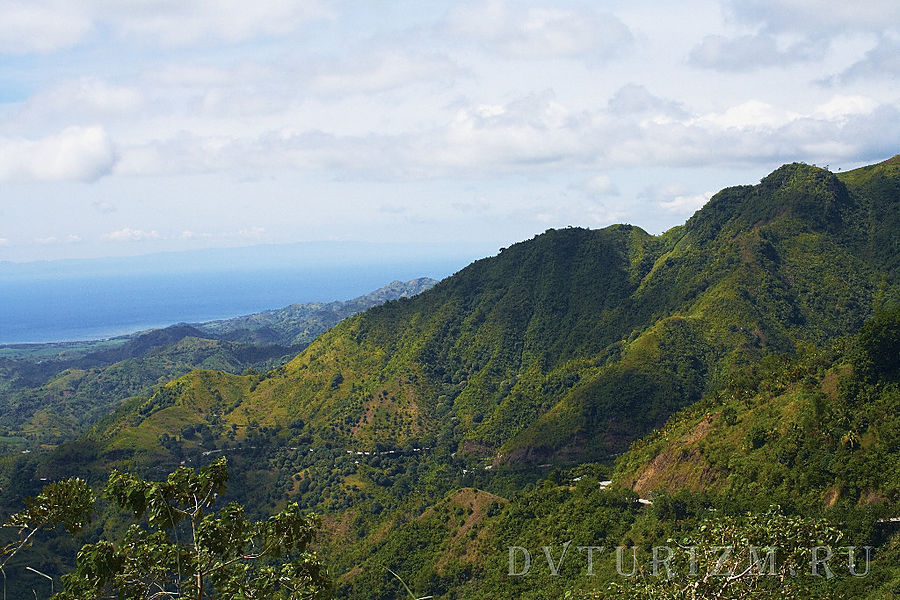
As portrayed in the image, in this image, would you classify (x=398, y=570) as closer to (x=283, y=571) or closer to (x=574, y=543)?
(x=574, y=543)

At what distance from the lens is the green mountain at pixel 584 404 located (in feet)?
166

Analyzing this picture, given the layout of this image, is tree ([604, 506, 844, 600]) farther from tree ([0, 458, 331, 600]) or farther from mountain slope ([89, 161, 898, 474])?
mountain slope ([89, 161, 898, 474])

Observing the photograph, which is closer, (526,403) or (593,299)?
(526,403)

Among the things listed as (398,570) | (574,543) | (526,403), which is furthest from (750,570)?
(526,403)

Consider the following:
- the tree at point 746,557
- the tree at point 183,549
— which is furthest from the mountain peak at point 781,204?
the tree at point 183,549

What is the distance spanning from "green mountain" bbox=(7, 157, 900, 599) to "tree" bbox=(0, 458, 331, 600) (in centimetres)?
3086

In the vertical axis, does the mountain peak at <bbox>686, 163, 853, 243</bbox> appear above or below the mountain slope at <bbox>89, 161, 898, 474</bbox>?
above

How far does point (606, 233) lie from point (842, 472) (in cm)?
11005

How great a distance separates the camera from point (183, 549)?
54.2 ft

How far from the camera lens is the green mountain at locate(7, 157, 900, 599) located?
5062cm

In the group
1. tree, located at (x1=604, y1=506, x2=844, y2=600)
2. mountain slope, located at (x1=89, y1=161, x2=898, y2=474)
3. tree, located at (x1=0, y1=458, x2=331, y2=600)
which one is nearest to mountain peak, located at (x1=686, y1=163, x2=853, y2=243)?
mountain slope, located at (x1=89, y1=161, x2=898, y2=474)

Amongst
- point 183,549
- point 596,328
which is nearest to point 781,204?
point 596,328

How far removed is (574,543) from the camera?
174 feet

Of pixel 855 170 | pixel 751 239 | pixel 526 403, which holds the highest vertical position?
pixel 855 170
